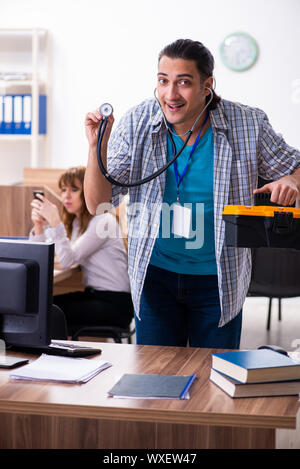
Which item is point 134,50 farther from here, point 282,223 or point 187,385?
point 187,385

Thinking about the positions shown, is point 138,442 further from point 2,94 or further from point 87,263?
point 2,94

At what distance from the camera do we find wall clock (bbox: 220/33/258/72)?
17.7 feet

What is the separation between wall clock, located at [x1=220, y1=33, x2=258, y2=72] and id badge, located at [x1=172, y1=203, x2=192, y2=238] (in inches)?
157

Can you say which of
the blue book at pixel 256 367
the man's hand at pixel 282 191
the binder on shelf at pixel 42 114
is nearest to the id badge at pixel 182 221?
the man's hand at pixel 282 191

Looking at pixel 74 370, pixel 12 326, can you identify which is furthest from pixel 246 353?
pixel 12 326

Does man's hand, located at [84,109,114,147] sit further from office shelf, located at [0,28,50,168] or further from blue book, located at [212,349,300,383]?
office shelf, located at [0,28,50,168]

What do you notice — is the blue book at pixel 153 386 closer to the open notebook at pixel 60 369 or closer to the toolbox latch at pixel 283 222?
the open notebook at pixel 60 369

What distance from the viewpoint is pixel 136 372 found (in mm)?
1438

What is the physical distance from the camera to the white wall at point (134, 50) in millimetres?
5410

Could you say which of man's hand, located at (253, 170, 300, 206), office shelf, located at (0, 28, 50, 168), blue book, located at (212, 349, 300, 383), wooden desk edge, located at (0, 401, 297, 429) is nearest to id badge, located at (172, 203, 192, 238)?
man's hand, located at (253, 170, 300, 206)

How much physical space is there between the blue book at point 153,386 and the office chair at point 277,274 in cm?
254

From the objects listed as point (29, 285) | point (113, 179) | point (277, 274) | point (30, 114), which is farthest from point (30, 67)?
point (29, 285)

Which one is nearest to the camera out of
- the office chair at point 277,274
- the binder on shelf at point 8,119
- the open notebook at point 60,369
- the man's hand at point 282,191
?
the open notebook at point 60,369
